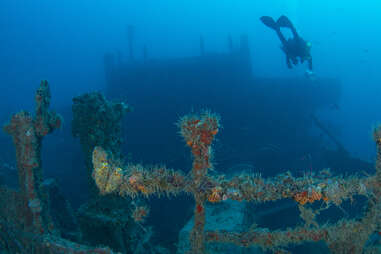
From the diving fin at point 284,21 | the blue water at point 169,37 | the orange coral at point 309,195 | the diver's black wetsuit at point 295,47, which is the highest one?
the blue water at point 169,37

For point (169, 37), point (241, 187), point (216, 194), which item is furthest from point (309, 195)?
point (169, 37)

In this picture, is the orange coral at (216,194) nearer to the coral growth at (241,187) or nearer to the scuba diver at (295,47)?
the coral growth at (241,187)

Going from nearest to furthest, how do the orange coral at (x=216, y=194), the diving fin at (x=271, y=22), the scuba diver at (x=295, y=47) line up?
the orange coral at (x=216, y=194), the scuba diver at (x=295, y=47), the diving fin at (x=271, y=22)

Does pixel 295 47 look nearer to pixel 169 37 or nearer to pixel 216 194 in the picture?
pixel 216 194

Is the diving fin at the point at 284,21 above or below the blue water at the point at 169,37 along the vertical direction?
below

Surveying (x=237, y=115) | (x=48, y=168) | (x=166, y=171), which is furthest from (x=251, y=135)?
(x=48, y=168)

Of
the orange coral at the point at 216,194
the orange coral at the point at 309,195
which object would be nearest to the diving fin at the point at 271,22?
the orange coral at the point at 309,195

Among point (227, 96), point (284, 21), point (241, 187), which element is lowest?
point (241, 187)

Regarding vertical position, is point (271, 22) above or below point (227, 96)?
above

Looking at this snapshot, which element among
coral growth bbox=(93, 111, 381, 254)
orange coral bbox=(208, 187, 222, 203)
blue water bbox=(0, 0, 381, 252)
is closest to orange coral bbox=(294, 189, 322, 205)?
coral growth bbox=(93, 111, 381, 254)

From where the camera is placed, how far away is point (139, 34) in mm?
156000

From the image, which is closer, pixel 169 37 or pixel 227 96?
pixel 227 96

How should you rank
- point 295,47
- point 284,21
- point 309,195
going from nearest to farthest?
point 309,195 < point 295,47 < point 284,21

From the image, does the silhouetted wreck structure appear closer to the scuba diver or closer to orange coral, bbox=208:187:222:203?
the scuba diver
